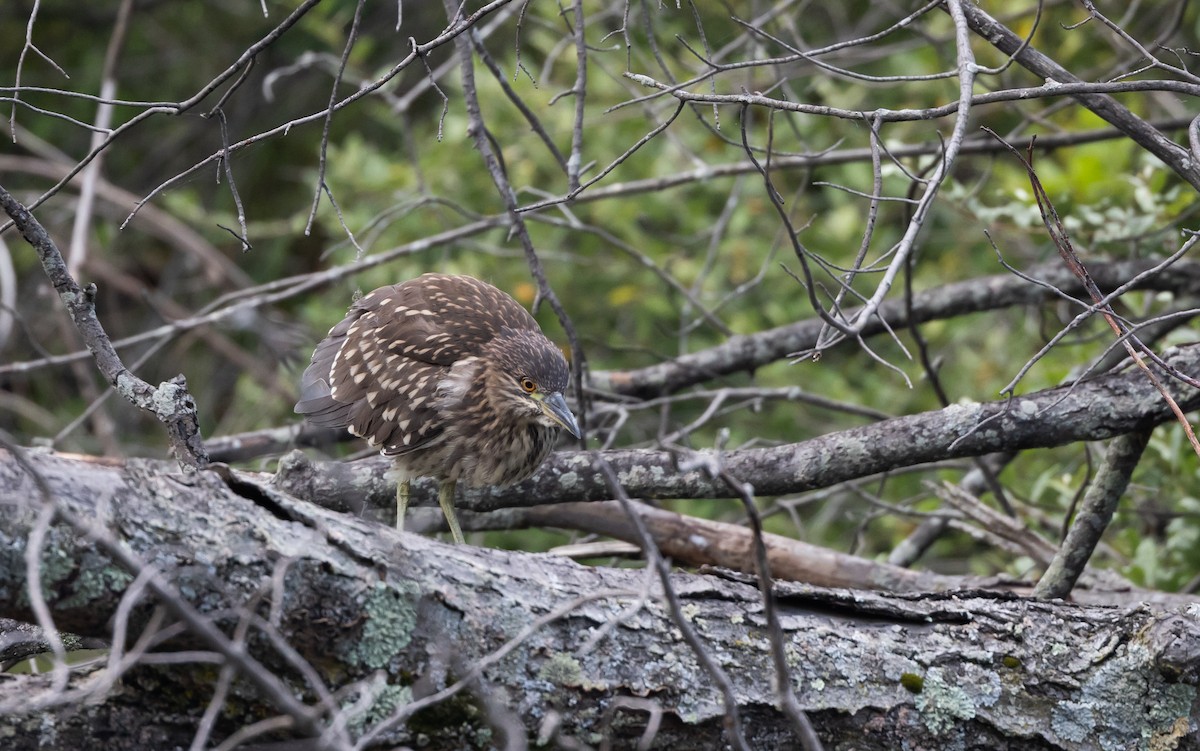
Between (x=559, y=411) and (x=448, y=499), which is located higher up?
(x=559, y=411)

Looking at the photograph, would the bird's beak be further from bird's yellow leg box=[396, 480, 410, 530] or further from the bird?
bird's yellow leg box=[396, 480, 410, 530]

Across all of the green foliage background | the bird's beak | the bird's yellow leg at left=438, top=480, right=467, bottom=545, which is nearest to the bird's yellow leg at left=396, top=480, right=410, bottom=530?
the bird's yellow leg at left=438, top=480, right=467, bottom=545

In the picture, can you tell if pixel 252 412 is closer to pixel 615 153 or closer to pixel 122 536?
pixel 615 153

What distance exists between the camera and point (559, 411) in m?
3.76

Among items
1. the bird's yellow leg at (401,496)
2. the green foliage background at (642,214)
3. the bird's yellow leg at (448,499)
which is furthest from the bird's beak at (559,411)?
the green foliage background at (642,214)

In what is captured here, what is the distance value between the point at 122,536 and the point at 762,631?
51.7 inches

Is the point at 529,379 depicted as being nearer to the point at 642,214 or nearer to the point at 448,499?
the point at 448,499

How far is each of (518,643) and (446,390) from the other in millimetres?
2068

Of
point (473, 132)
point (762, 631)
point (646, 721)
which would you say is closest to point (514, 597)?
point (646, 721)

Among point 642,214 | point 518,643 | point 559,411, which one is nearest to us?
point 518,643

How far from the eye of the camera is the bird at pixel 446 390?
377 cm

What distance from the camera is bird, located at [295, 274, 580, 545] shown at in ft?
12.4

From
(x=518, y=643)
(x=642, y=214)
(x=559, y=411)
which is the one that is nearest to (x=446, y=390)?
(x=559, y=411)

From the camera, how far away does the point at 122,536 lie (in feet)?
6.46
